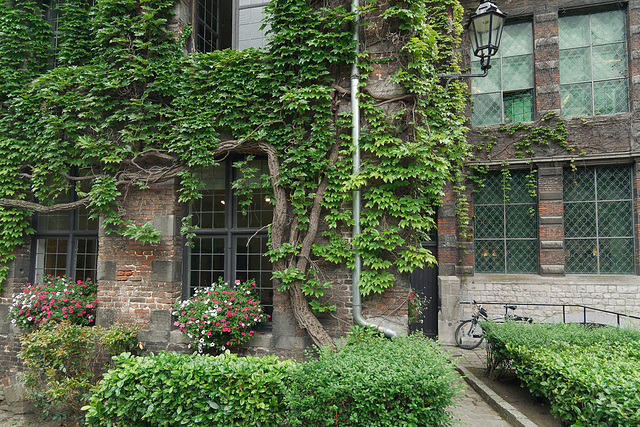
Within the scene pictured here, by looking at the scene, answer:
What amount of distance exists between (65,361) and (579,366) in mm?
6705

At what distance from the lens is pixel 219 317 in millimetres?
5094

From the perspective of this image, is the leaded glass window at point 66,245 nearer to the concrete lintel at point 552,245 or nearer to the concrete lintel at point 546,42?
the concrete lintel at point 552,245

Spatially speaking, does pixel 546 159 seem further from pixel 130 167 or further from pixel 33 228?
pixel 33 228

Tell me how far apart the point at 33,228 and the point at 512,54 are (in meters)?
12.6

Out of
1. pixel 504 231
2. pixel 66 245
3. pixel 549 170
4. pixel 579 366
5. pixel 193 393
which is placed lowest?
pixel 193 393

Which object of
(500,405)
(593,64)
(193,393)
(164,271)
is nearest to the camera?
(193,393)

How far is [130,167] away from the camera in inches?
236

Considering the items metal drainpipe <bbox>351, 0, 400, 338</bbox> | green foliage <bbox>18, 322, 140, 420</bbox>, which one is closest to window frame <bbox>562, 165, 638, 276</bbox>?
metal drainpipe <bbox>351, 0, 400, 338</bbox>

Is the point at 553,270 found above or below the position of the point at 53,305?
above

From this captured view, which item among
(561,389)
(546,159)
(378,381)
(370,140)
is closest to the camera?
(378,381)

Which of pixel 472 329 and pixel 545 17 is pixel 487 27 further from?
pixel 472 329

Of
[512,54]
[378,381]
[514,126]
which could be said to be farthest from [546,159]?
[378,381]

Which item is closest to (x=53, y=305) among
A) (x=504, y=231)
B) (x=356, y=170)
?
(x=356, y=170)

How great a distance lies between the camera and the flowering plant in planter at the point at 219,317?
16.8 feet
